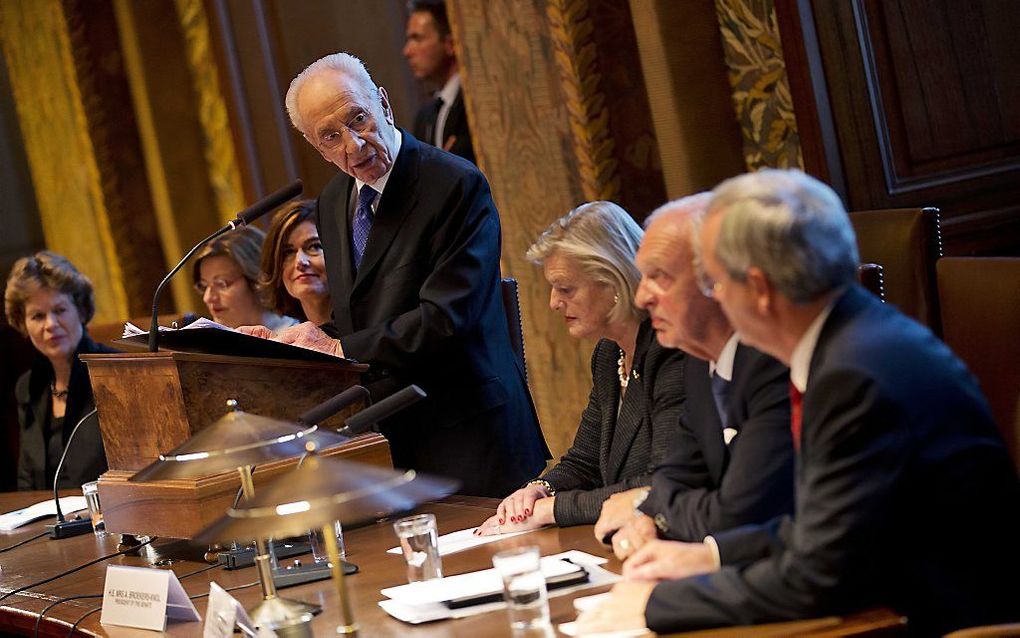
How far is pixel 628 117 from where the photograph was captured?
4.48 metres

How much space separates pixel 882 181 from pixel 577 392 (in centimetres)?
162

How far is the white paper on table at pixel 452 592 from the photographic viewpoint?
2.13 m

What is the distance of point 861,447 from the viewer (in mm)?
1665

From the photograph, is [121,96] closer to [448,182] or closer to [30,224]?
[30,224]

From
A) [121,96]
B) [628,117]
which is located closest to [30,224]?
[121,96]

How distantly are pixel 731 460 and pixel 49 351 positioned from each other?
12.0 feet

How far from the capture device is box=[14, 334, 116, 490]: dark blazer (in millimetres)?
4672

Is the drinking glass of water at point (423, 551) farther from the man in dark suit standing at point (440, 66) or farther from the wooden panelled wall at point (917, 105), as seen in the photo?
the man in dark suit standing at point (440, 66)

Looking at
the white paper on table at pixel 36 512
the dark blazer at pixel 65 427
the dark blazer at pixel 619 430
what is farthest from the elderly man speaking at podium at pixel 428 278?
the dark blazer at pixel 65 427

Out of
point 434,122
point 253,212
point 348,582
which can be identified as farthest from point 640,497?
point 434,122

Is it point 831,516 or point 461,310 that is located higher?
point 461,310

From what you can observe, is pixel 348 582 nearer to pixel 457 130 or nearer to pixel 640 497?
pixel 640 497

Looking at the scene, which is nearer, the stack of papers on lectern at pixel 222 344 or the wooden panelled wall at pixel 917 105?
the stack of papers on lectern at pixel 222 344

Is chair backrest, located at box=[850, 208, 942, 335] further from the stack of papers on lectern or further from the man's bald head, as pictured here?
the stack of papers on lectern
